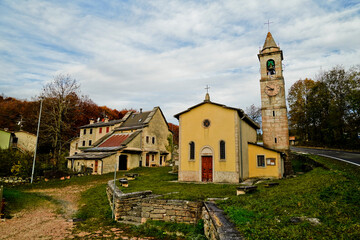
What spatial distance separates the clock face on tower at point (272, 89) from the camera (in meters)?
21.4

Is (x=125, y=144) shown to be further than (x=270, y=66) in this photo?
Yes

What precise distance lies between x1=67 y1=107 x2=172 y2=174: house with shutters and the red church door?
13614 mm

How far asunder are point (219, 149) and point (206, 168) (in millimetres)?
2073

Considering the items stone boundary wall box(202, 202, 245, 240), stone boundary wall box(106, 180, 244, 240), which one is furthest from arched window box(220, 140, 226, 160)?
stone boundary wall box(202, 202, 245, 240)

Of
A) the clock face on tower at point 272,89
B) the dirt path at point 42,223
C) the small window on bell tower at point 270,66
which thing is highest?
the small window on bell tower at point 270,66

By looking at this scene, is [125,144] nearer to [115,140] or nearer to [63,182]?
[115,140]

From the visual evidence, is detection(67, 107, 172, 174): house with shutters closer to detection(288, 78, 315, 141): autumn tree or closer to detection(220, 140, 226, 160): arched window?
detection(220, 140, 226, 160): arched window

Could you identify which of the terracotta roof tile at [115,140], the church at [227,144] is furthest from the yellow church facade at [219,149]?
the terracotta roof tile at [115,140]

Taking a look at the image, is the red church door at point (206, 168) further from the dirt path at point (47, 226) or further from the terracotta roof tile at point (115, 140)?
the terracotta roof tile at point (115, 140)

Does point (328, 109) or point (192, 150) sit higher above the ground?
point (328, 109)

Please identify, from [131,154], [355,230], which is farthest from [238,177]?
[131,154]

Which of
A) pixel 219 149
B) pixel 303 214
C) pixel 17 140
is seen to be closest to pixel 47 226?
pixel 303 214

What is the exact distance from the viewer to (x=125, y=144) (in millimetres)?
28859

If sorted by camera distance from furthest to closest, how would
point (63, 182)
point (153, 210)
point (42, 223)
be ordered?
point (63, 182) < point (42, 223) < point (153, 210)
